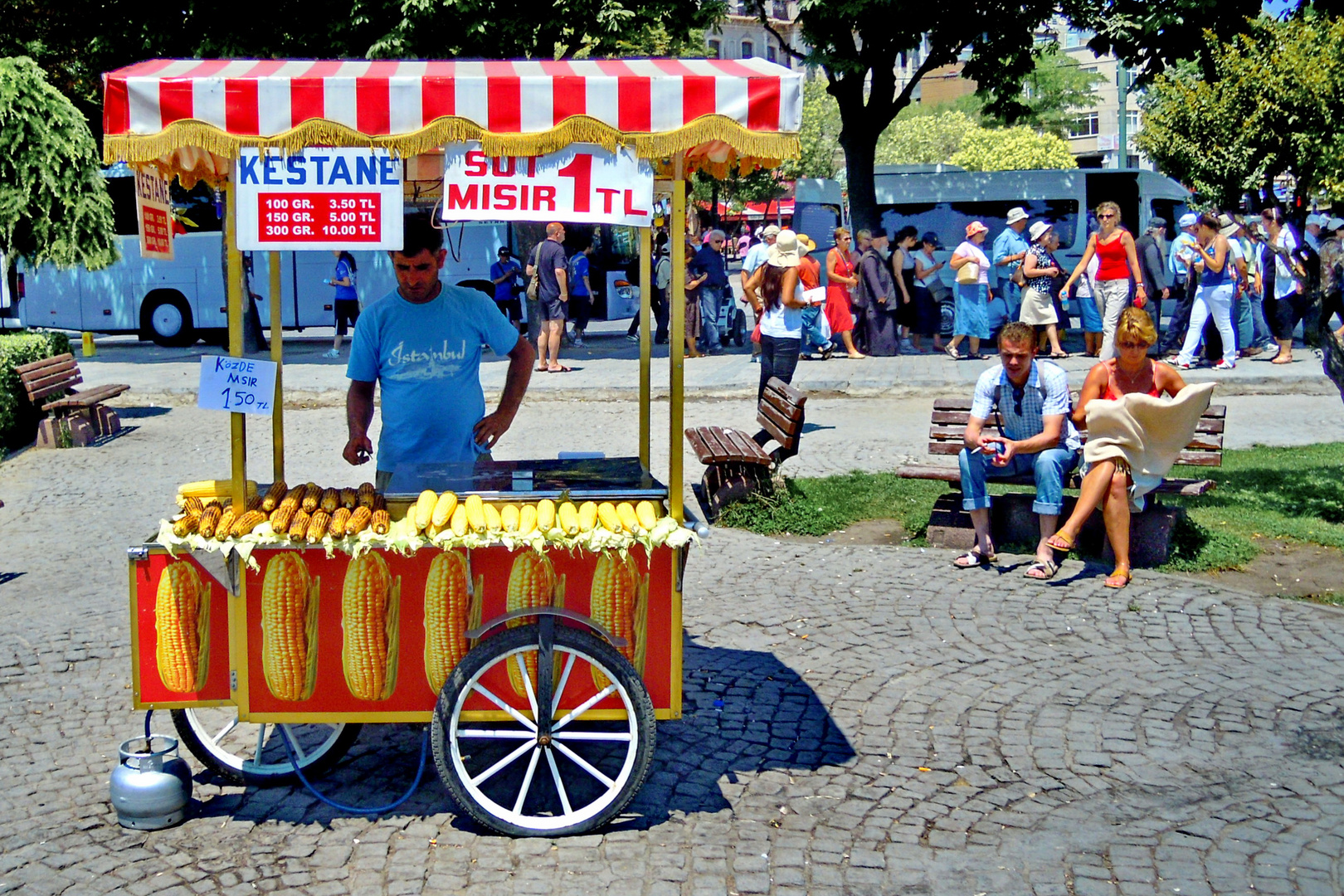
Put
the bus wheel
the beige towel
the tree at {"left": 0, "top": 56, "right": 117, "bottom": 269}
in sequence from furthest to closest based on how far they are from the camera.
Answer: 1. the bus wheel
2. the tree at {"left": 0, "top": 56, "right": 117, "bottom": 269}
3. the beige towel

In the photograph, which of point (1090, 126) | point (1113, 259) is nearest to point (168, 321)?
point (1113, 259)

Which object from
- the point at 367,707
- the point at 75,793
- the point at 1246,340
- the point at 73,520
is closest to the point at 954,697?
the point at 367,707

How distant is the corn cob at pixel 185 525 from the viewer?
14.5ft

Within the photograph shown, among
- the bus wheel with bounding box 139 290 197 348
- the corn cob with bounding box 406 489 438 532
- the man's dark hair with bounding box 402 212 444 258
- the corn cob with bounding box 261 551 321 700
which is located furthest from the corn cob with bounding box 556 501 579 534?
the bus wheel with bounding box 139 290 197 348

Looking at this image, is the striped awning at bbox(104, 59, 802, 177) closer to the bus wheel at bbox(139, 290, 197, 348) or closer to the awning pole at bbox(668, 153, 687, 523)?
the awning pole at bbox(668, 153, 687, 523)

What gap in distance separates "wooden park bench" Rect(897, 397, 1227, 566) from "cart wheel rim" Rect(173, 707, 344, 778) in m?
4.24

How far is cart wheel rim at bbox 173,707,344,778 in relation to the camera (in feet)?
16.1

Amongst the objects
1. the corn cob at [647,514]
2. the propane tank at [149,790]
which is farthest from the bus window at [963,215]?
the propane tank at [149,790]

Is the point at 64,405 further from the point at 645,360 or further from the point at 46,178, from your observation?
the point at 645,360

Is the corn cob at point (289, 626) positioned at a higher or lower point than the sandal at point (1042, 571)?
higher

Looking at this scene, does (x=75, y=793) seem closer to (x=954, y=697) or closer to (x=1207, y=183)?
(x=954, y=697)

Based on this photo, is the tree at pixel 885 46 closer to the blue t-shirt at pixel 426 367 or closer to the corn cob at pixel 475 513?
the blue t-shirt at pixel 426 367

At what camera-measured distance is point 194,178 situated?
520 centimetres

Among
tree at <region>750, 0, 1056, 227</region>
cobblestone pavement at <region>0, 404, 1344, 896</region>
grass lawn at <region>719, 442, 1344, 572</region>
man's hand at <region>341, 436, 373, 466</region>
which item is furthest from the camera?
tree at <region>750, 0, 1056, 227</region>
